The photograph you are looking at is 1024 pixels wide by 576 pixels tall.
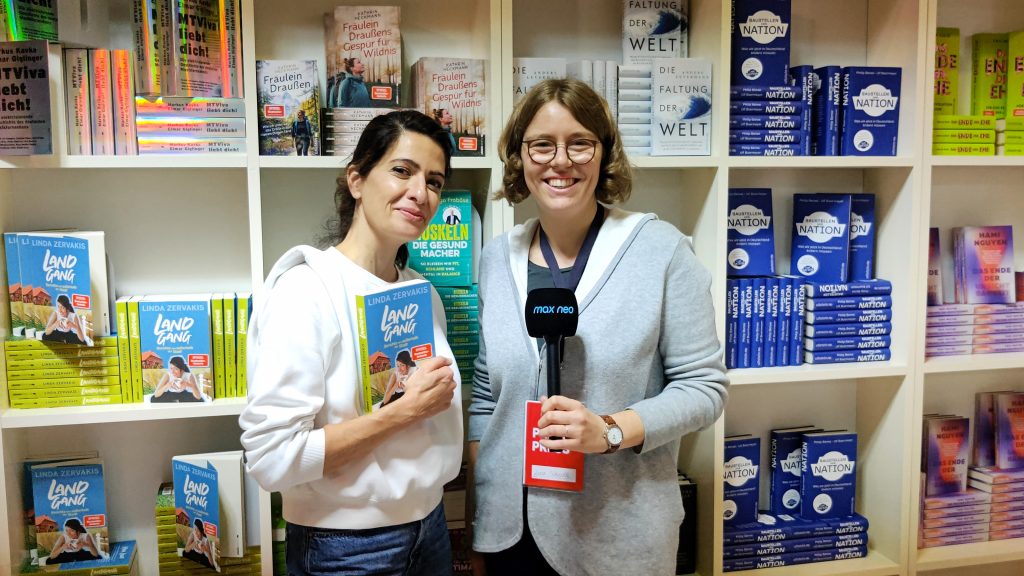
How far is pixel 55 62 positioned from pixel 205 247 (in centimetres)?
62

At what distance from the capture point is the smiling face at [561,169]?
5.79ft

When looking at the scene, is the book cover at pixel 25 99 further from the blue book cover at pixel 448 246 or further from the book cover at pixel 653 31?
the book cover at pixel 653 31

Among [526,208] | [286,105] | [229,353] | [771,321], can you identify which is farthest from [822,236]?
[229,353]

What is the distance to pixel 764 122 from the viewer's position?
2406mm

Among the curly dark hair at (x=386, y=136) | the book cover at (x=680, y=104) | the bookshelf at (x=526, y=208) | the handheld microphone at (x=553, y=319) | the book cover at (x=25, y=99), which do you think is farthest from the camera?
the book cover at (x=680, y=104)

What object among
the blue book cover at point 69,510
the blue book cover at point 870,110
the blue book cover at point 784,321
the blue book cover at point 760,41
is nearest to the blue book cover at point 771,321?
the blue book cover at point 784,321

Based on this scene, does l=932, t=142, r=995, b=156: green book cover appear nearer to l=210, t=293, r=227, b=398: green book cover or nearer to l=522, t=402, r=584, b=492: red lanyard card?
l=522, t=402, r=584, b=492: red lanyard card

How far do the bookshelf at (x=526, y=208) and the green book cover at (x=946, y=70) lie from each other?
0.17 metres

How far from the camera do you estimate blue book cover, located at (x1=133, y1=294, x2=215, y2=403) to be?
208 cm

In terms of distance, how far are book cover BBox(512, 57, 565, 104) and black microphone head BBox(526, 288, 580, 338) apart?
0.80 m

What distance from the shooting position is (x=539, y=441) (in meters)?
1.66

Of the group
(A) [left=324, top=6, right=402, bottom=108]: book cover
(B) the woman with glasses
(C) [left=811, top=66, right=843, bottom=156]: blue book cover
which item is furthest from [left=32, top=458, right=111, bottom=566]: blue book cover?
(C) [left=811, top=66, right=843, bottom=156]: blue book cover

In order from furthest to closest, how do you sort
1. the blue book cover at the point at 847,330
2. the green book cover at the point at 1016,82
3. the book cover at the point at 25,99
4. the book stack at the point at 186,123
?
the green book cover at the point at 1016,82, the blue book cover at the point at 847,330, the book stack at the point at 186,123, the book cover at the point at 25,99

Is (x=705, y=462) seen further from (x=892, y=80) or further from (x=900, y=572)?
(x=892, y=80)
